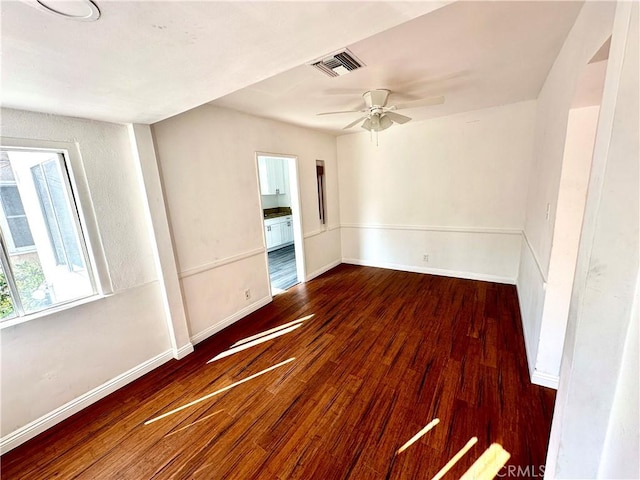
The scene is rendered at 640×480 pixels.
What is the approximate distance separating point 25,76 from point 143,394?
7.32 feet

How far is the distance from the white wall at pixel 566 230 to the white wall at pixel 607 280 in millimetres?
864

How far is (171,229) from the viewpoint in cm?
245

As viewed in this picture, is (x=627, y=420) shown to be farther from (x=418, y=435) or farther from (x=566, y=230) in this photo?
(x=566, y=230)

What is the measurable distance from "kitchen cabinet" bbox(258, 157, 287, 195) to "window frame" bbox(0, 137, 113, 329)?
4353 millimetres

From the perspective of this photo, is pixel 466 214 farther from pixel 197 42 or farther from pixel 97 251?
pixel 97 251

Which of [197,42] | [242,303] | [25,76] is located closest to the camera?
[197,42]

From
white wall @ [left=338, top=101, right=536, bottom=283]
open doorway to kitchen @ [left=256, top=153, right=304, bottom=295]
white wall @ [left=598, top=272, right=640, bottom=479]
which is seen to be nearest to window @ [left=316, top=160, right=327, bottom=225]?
white wall @ [left=338, top=101, right=536, bottom=283]

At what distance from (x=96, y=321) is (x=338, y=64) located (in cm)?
276

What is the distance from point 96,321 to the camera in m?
2.01

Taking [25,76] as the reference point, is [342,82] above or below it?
above

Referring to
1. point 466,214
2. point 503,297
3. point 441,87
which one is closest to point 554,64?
point 441,87

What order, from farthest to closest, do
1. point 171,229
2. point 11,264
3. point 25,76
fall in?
point 171,229 → point 11,264 → point 25,76

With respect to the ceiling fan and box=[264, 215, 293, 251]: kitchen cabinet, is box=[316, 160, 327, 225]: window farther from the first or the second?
box=[264, 215, 293, 251]: kitchen cabinet

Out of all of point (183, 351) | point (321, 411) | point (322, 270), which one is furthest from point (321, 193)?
point (321, 411)
